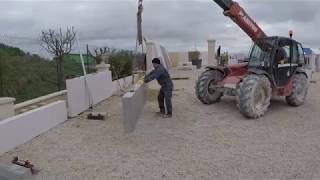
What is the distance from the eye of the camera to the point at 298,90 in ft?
42.2

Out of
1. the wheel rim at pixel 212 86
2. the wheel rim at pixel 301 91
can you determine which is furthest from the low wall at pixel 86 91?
the wheel rim at pixel 301 91

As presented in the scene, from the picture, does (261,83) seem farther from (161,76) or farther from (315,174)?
(315,174)

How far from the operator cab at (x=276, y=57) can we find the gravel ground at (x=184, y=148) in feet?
3.80

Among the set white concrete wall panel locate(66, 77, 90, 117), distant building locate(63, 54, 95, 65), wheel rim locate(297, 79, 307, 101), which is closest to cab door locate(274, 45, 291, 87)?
wheel rim locate(297, 79, 307, 101)

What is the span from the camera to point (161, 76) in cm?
1109

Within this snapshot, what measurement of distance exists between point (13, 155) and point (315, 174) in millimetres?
5236

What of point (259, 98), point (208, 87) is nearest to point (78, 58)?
point (208, 87)

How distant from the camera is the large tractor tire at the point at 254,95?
10.7 m

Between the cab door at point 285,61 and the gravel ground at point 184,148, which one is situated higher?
→ the cab door at point 285,61

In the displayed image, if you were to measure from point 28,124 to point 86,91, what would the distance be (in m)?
4.25

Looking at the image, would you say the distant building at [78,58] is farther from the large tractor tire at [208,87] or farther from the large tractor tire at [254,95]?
the large tractor tire at [254,95]

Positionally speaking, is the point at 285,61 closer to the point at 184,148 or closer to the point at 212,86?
the point at 212,86

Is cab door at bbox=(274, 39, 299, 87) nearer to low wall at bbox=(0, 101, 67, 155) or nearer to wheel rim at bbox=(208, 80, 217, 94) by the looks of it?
wheel rim at bbox=(208, 80, 217, 94)

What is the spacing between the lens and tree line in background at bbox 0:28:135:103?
43.4 feet
